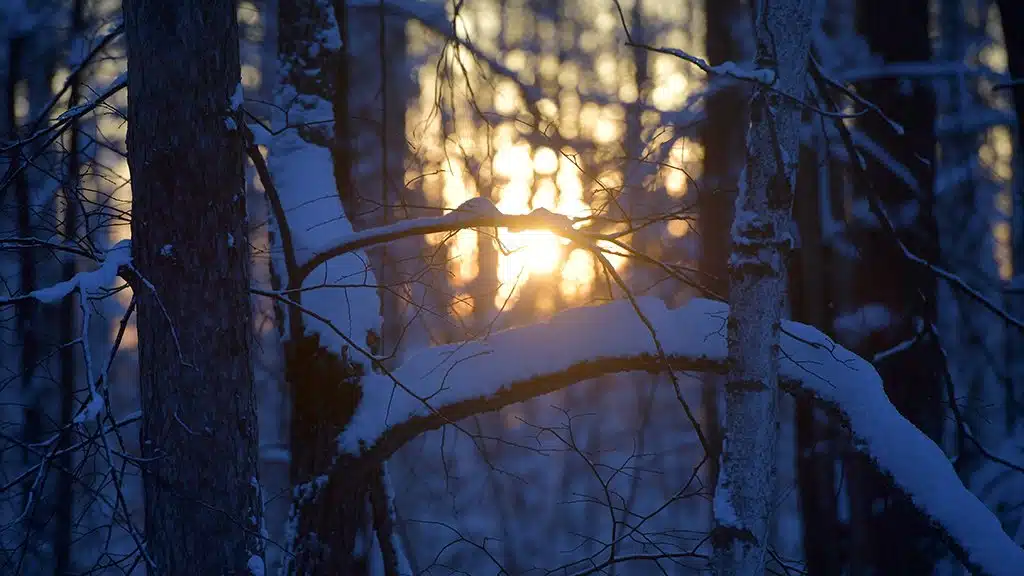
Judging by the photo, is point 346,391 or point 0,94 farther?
point 0,94

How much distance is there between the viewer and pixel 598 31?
13086 mm

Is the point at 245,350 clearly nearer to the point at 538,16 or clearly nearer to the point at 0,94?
the point at 0,94

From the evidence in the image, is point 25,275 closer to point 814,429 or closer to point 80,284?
point 80,284

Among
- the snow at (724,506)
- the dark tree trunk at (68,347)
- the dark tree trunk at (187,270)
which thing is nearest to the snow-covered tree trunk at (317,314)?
the dark tree trunk at (187,270)

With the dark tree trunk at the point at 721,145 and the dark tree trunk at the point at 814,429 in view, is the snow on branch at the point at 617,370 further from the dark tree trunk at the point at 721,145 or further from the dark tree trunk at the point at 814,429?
the dark tree trunk at the point at 721,145

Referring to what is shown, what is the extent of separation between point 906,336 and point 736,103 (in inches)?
80.6

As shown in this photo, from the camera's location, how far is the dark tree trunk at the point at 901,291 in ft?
15.3

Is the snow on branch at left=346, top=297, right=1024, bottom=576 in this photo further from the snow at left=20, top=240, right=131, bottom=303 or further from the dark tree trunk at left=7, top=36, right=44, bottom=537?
the dark tree trunk at left=7, top=36, right=44, bottom=537

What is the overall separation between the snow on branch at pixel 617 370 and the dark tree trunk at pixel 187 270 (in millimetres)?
740

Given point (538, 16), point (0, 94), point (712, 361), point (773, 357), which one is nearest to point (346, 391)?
point (712, 361)

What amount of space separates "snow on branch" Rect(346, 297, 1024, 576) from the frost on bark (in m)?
0.43

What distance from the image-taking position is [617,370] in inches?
135

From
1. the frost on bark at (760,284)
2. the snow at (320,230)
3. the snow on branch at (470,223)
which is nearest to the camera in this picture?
the frost on bark at (760,284)

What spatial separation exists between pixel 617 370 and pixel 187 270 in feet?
5.99
